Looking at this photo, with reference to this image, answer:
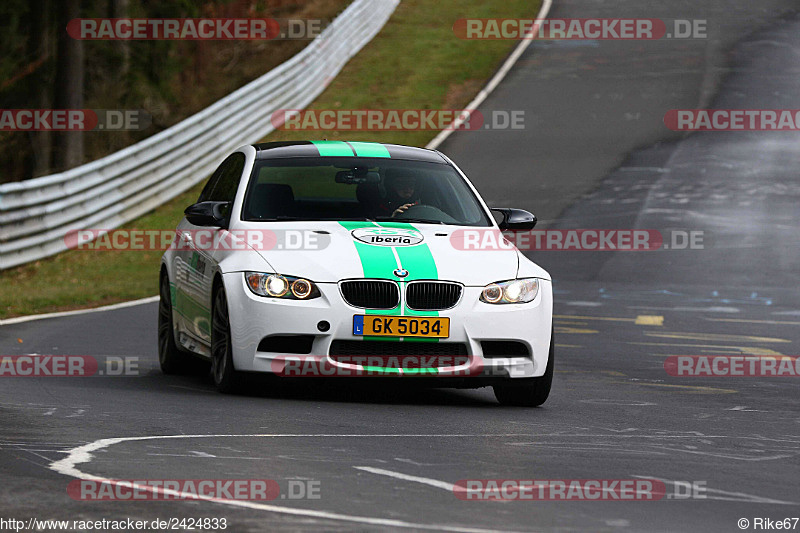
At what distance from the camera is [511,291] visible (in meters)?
9.26

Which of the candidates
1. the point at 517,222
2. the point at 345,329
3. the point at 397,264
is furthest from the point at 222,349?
the point at 517,222

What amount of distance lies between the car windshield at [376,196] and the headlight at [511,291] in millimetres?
853

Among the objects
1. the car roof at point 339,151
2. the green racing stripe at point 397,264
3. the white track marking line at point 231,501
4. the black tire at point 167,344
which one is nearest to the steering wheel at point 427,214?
the car roof at point 339,151

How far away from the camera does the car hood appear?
9.03m

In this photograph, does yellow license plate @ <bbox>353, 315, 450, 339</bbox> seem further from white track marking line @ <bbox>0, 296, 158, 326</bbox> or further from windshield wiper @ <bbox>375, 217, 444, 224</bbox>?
white track marking line @ <bbox>0, 296, 158, 326</bbox>

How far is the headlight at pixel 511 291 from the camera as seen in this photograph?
9164mm

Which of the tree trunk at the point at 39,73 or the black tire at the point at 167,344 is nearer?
the black tire at the point at 167,344

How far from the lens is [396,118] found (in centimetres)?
2973

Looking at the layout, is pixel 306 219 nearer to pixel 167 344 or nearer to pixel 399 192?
pixel 399 192

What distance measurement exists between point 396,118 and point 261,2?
9.84m

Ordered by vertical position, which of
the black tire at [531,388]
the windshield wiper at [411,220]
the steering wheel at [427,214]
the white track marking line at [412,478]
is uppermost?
the steering wheel at [427,214]

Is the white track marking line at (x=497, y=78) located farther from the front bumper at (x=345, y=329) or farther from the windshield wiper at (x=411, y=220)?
the front bumper at (x=345, y=329)

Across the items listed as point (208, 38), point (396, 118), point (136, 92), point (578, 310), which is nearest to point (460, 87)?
Answer: point (396, 118)

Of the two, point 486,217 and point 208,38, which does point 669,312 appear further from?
point 208,38
